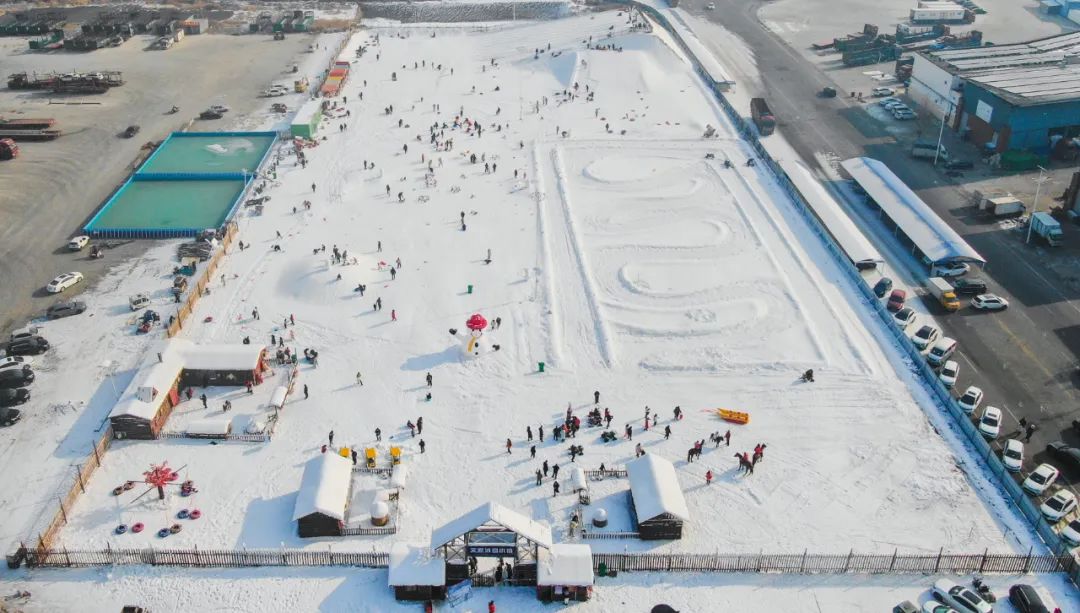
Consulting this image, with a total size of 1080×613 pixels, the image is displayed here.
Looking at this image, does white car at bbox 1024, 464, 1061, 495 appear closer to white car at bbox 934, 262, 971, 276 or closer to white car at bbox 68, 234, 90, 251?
white car at bbox 934, 262, 971, 276

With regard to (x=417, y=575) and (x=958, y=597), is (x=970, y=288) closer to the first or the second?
(x=958, y=597)

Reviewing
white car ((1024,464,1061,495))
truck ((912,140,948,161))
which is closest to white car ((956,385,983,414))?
white car ((1024,464,1061,495))

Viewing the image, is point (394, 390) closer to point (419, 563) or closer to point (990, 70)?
point (419, 563)

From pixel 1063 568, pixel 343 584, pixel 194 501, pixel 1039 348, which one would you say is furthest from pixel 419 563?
pixel 1039 348

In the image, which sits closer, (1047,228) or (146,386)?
(146,386)

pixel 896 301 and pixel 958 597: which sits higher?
pixel 896 301

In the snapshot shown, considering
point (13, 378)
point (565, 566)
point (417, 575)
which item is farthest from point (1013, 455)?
point (13, 378)

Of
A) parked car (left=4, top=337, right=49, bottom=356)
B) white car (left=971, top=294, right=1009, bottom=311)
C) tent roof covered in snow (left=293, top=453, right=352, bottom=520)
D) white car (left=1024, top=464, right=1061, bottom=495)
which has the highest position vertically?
parked car (left=4, top=337, right=49, bottom=356)
